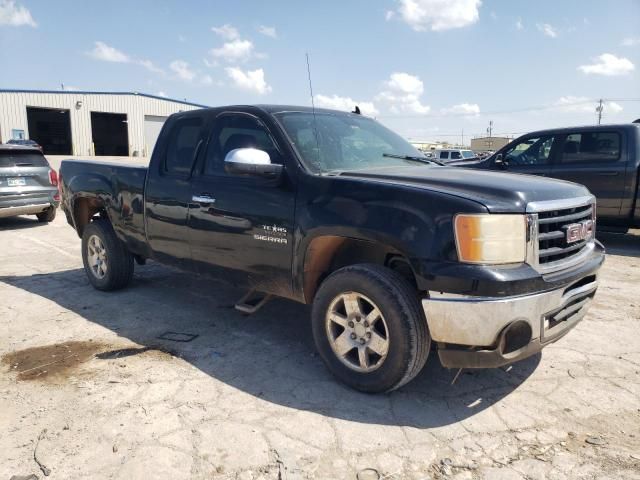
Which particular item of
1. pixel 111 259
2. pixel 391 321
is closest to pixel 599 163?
pixel 391 321

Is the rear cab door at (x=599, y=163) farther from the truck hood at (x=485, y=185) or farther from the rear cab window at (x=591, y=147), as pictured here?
the truck hood at (x=485, y=185)

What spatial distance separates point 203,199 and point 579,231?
2.73m

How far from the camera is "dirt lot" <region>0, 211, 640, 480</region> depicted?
249 centimetres

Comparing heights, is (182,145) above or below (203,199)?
above

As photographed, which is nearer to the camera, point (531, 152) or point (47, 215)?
point (531, 152)

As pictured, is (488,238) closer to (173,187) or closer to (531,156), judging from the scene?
(173,187)

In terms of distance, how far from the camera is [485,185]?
292 centimetres

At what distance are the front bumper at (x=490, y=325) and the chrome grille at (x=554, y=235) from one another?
0.18 m

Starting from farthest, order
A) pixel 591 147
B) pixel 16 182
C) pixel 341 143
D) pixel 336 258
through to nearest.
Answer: pixel 16 182, pixel 591 147, pixel 341 143, pixel 336 258

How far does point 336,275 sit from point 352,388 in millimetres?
742

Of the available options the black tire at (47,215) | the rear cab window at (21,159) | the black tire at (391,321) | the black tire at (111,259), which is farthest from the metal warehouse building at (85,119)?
the black tire at (391,321)

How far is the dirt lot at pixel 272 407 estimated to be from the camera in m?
2.49

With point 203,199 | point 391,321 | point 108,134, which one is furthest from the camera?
point 108,134

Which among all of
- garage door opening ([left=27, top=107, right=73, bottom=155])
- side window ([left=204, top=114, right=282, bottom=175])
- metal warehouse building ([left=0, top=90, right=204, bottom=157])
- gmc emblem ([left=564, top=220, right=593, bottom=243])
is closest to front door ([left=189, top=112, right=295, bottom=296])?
side window ([left=204, top=114, right=282, bottom=175])
